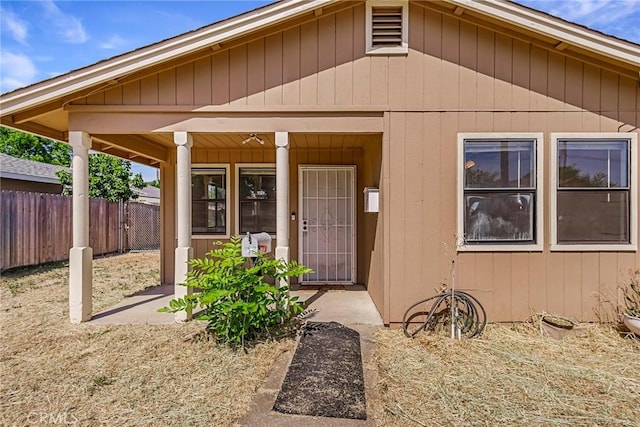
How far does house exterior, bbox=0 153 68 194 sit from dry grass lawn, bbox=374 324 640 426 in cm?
1175

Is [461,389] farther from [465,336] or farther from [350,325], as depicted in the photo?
[350,325]

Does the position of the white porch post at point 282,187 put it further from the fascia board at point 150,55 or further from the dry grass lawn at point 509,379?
the dry grass lawn at point 509,379

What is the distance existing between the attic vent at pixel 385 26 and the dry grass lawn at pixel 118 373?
3586mm

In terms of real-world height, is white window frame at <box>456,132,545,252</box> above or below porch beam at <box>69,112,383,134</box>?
below

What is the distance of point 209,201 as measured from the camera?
641cm

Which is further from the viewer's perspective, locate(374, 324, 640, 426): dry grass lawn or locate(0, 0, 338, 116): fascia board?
locate(0, 0, 338, 116): fascia board

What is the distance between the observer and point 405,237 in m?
4.16

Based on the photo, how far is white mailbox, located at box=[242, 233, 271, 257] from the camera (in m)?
4.07

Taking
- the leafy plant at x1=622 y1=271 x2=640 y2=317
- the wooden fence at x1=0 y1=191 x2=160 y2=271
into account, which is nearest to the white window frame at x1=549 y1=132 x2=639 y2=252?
the leafy plant at x1=622 y1=271 x2=640 y2=317

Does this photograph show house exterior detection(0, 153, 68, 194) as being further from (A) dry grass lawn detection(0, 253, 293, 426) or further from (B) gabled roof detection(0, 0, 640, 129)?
(B) gabled roof detection(0, 0, 640, 129)

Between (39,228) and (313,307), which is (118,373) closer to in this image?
(313,307)

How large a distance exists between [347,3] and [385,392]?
4.09m

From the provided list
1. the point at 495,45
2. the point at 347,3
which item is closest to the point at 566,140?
the point at 495,45

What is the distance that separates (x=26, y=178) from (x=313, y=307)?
10829mm
